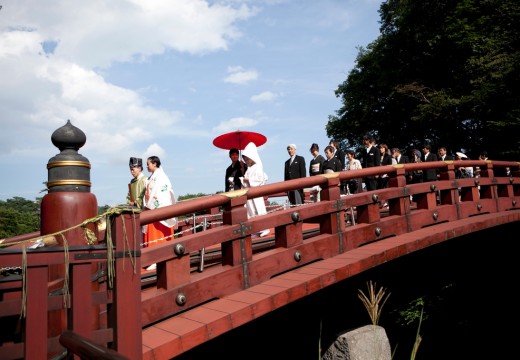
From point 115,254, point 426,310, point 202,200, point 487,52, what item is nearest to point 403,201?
point 202,200

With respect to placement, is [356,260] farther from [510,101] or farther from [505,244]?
[510,101]

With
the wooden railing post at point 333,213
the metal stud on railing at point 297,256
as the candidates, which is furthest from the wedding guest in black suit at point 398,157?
the metal stud on railing at point 297,256

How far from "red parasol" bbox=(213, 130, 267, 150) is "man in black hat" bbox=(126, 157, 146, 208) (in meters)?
1.48

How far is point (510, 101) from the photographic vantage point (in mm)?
16844

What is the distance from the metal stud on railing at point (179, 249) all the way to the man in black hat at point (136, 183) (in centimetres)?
335

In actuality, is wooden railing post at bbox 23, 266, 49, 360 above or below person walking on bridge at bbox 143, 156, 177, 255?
below

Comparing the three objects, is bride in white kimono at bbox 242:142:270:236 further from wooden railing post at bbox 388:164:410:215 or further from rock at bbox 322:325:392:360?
rock at bbox 322:325:392:360

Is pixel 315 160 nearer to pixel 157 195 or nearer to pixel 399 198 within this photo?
pixel 399 198

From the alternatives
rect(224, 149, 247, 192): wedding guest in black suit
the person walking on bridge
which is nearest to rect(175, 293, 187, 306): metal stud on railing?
the person walking on bridge

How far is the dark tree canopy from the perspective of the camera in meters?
17.5

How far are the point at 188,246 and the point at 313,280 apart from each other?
4.57 ft

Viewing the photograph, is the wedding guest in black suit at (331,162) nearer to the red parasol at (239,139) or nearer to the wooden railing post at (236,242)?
the red parasol at (239,139)

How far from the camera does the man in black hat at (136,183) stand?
684 centimetres

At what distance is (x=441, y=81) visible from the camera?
854 inches
